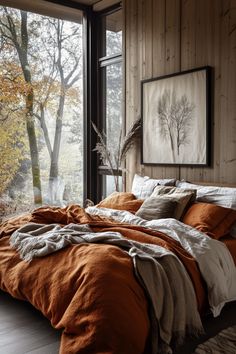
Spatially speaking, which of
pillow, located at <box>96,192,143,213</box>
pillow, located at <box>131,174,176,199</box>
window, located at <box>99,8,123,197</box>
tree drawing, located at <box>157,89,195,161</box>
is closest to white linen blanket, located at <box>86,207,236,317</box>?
pillow, located at <box>96,192,143,213</box>

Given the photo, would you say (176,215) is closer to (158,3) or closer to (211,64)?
(211,64)

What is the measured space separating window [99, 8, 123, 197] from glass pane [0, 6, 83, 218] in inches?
13.3

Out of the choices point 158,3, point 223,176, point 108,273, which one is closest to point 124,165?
point 223,176

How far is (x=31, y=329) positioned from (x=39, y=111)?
3320 millimetres

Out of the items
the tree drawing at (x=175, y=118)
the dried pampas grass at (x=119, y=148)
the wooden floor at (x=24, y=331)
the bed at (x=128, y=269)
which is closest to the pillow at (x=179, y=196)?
the bed at (x=128, y=269)

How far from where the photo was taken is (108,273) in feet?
7.52

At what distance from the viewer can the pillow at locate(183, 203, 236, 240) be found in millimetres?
3154

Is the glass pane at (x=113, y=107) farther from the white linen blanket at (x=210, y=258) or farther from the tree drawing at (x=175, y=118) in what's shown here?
the white linen blanket at (x=210, y=258)

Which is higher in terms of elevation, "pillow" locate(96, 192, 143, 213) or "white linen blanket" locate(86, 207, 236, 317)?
"pillow" locate(96, 192, 143, 213)

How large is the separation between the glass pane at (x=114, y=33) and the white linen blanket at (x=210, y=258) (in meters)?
3.08

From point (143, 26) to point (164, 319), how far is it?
12.0 ft

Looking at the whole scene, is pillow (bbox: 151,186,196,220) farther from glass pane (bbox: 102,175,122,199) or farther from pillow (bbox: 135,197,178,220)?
glass pane (bbox: 102,175,122,199)

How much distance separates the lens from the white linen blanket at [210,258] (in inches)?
107

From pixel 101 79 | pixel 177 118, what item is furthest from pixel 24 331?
pixel 101 79
